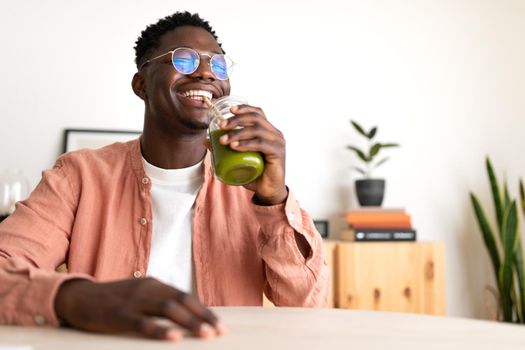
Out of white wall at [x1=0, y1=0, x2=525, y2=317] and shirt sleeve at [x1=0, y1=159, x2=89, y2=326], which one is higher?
white wall at [x1=0, y1=0, x2=525, y2=317]

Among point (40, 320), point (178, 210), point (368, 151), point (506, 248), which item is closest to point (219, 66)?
point (178, 210)

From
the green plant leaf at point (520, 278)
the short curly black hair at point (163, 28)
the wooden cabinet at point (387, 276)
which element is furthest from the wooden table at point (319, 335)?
the green plant leaf at point (520, 278)

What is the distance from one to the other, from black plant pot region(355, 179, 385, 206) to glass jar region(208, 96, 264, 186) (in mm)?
1790

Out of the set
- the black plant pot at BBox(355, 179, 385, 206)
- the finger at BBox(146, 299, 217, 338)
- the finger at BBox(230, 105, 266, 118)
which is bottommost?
the finger at BBox(146, 299, 217, 338)

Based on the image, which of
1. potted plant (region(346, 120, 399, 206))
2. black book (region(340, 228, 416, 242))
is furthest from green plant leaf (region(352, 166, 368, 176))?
black book (region(340, 228, 416, 242))

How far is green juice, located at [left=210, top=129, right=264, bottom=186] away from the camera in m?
1.10

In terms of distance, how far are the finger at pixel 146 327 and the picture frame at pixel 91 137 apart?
7.49 ft

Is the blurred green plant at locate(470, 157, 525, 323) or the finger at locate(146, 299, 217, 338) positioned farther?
the blurred green plant at locate(470, 157, 525, 323)

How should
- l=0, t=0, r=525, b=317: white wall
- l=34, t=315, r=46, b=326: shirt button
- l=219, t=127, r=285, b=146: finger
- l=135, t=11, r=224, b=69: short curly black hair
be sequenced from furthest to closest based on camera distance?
l=0, t=0, r=525, b=317: white wall → l=135, t=11, r=224, b=69: short curly black hair → l=219, t=127, r=285, b=146: finger → l=34, t=315, r=46, b=326: shirt button

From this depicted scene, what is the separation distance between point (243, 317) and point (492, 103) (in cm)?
285

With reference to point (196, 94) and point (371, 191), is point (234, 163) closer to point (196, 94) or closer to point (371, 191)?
point (196, 94)

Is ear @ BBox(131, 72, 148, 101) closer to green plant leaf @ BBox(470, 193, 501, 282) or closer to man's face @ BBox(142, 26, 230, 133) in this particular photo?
man's face @ BBox(142, 26, 230, 133)

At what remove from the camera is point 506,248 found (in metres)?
2.86

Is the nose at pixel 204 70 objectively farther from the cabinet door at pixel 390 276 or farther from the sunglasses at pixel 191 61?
the cabinet door at pixel 390 276
